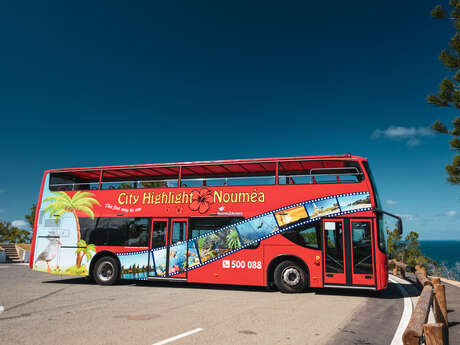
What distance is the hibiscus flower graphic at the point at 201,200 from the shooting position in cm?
1132

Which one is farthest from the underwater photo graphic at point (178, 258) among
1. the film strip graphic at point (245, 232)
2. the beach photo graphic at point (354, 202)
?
the beach photo graphic at point (354, 202)

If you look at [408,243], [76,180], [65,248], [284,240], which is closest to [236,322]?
[284,240]

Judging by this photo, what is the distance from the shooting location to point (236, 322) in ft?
20.9

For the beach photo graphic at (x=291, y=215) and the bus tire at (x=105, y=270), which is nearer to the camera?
the beach photo graphic at (x=291, y=215)

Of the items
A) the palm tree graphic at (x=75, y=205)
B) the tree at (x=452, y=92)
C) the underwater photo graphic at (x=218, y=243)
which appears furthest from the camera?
the tree at (x=452, y=92)

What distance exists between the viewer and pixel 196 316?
6891 mm

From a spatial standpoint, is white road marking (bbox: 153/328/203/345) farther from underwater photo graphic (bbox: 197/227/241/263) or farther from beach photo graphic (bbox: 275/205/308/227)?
beach photo graphic (bbox: 275/205/308/227)

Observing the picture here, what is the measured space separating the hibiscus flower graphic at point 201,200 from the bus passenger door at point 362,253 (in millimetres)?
4642

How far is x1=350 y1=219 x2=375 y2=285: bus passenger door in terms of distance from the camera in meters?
9.40

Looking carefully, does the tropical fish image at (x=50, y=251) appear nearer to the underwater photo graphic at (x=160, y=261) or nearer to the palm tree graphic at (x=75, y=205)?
the palm tree graphic at (x=75, y=205)

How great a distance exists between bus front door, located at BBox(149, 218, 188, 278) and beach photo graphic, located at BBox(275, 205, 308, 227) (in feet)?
10.7

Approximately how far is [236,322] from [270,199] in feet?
16.1

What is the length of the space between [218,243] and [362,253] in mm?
4445

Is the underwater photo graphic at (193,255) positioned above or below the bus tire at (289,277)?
above
